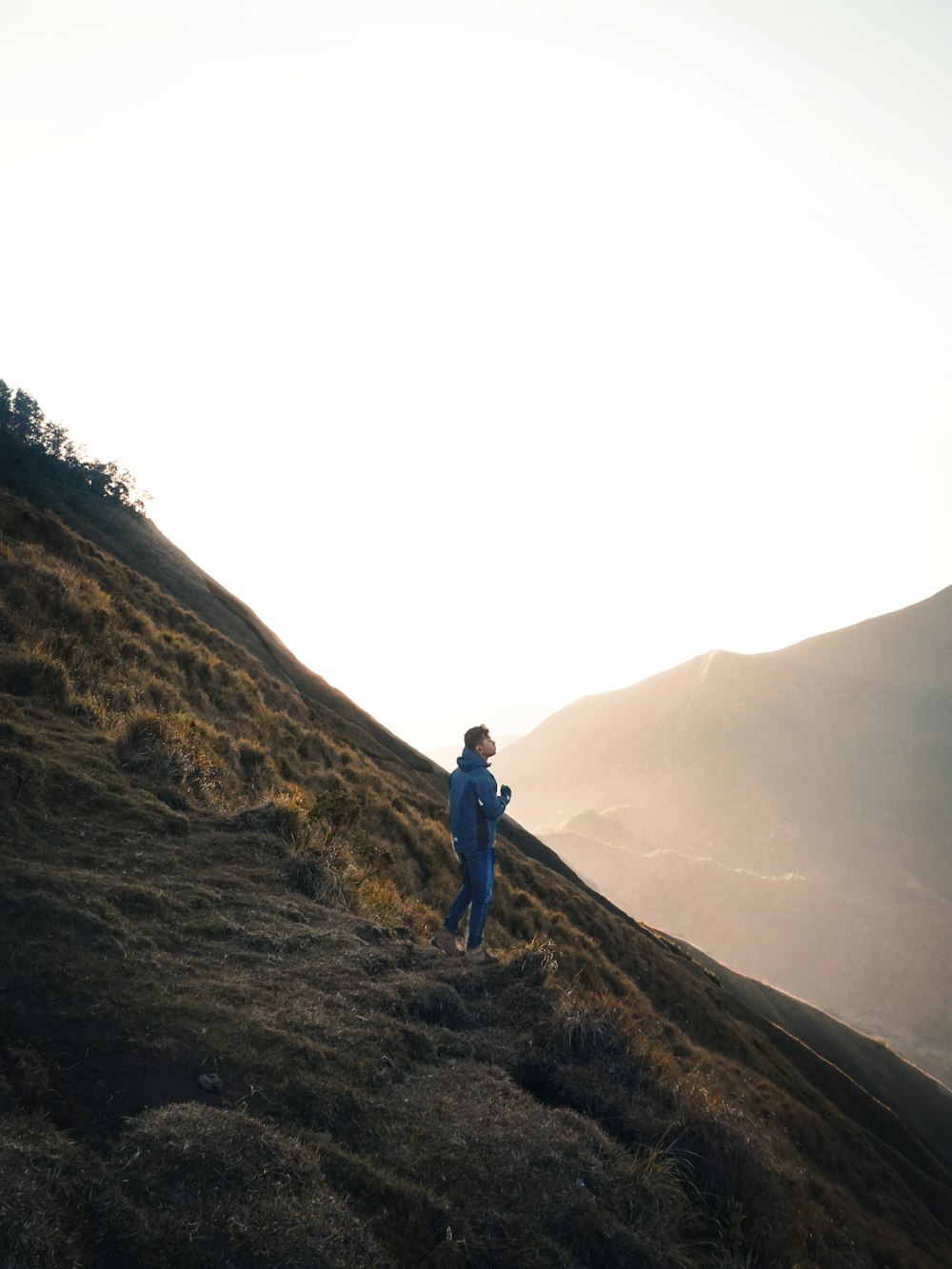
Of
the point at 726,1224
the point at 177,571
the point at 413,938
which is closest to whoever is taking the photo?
the point at 726,1224

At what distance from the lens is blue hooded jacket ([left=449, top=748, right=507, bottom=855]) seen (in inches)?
385

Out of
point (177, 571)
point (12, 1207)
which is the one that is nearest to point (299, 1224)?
point (12, 1207)

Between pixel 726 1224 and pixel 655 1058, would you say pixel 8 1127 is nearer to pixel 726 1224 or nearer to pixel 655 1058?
pixel 726 1224

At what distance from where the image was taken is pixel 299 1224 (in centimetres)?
356

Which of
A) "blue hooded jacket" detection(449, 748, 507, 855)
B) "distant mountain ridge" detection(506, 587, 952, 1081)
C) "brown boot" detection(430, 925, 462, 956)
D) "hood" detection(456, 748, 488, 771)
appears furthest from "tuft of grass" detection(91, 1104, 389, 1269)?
"distant mountain ridge" detection(506, 587, 952, 1081)

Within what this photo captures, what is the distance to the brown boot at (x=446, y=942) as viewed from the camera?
352 inches

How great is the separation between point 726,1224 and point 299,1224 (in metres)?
3.60

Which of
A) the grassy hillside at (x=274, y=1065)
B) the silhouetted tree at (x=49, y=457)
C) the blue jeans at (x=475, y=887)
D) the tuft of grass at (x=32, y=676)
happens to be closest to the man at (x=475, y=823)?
the blue jeans at (x=475, y=887)

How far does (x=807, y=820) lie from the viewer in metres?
160

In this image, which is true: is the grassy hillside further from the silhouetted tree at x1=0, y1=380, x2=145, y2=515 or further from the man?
the silhouetted tree at x1=0, y1=380, x2=145, y2=515

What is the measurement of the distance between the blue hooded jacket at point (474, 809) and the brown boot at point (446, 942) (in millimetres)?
1047

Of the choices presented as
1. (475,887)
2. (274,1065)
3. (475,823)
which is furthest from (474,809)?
(274,1065)

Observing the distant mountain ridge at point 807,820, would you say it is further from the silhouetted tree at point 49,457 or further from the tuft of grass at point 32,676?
the tuft of grass at point 32,676

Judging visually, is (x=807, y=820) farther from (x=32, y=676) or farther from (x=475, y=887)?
(x=32, y=676)
